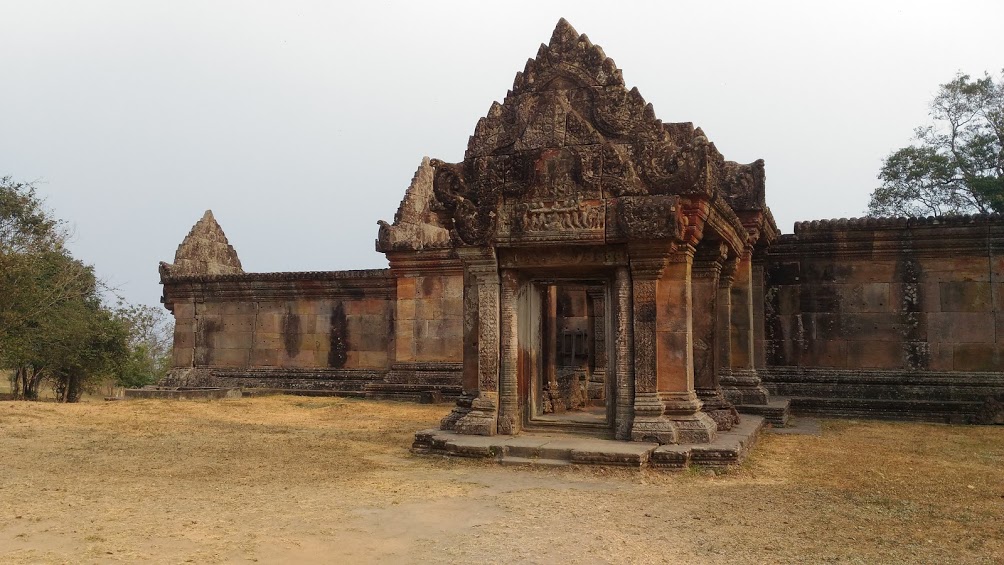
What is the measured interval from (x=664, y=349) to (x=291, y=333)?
469 inches

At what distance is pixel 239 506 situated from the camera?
5742 mm

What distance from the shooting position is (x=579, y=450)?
7379 millimetres

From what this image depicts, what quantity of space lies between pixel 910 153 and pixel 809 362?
15.9 meters

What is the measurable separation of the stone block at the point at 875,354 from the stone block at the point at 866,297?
0.58 metres

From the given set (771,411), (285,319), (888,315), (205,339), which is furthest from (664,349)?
(205,339)

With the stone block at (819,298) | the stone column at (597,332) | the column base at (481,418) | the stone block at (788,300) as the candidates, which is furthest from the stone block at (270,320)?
the stone block at (819,298)

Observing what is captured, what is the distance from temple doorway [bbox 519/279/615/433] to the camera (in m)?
8.92

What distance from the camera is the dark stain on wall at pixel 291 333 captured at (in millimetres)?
17984

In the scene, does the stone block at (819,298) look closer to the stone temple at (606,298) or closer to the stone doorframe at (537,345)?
Answer: the stone temple at (606,298)

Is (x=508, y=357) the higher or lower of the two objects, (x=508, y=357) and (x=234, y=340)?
the lower

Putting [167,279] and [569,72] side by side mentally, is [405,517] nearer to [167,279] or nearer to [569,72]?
[569,72]

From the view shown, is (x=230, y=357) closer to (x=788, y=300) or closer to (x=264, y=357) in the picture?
(x=264, y=357)

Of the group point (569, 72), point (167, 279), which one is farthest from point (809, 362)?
point (167, 279)

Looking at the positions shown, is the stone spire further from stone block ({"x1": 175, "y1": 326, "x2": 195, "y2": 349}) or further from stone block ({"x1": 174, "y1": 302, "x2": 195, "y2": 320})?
stone block ({"x1": 175, "y1": 326, "x2": 195, "y2": 349})
